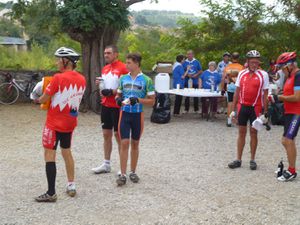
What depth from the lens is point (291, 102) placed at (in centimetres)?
701

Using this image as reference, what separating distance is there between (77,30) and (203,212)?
8902 millimetres

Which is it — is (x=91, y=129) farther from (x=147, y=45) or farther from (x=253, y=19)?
(x=147, y=45)

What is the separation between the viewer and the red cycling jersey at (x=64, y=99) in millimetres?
5855

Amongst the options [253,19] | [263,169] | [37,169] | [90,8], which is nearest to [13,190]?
[37,169]

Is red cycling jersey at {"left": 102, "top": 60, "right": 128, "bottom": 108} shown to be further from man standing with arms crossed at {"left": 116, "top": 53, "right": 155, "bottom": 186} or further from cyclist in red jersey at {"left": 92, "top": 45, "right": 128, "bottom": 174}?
man standing with arms crossed at {"left": 116, "top": 53, "right": 155, "bottom": 186}

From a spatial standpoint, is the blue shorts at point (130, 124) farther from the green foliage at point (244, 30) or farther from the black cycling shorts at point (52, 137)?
the green foliage at point (244, 30)

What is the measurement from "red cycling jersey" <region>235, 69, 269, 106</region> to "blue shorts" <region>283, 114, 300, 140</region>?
66 cm

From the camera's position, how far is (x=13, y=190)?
6.49m

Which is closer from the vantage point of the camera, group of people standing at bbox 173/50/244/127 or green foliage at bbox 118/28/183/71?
group of people standing at bbox 173/50/244/127

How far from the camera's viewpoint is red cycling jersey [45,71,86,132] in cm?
586

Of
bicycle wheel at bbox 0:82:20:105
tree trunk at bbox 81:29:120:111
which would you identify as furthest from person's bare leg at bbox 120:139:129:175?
bicycle wheel at bbox 0:82:20:105

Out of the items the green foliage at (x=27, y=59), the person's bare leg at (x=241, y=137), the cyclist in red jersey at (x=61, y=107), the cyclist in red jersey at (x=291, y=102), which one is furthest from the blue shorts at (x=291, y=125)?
the green foliage at (x=27, y=59)

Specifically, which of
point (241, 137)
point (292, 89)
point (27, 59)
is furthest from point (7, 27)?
point (292, 89)

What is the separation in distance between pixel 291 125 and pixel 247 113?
843 millimetres
